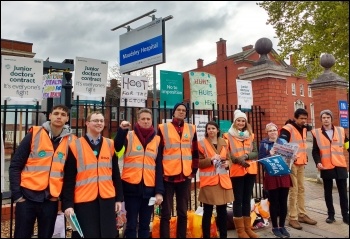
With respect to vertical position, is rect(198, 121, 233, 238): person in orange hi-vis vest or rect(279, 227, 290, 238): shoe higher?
rect(198, 121, 233, 238): person in orange hi-vis vest

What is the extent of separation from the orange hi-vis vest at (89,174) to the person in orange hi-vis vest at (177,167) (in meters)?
0.82

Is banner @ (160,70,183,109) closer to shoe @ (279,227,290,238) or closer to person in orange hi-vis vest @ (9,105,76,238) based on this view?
person in orange hi-vis vest @ (9,105,76,238)

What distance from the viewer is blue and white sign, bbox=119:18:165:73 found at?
17.0 ft

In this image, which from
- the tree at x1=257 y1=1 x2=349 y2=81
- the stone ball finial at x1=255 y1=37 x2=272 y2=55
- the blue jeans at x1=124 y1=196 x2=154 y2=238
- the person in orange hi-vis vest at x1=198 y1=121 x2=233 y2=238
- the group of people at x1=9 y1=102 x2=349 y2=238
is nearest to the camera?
the group of people at x1=9 y1=102 x2=349 y2=238

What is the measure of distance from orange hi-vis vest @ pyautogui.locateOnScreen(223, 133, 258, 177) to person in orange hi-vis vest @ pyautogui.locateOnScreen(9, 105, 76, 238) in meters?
2.31

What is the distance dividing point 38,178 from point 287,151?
3232mm

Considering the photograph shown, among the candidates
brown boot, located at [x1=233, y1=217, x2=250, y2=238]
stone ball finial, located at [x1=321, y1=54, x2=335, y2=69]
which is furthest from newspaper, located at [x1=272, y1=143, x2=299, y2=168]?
stone ball finial, located at [x1=321, y1=54, x2=335, y2=69]

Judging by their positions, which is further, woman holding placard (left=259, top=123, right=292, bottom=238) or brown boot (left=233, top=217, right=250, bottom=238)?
woman holding placard (left=259, top=123, right=292, bottom=238)

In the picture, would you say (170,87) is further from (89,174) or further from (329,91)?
(329,91)

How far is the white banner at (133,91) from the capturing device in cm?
442

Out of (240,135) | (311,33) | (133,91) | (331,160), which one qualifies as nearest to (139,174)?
(133,91)

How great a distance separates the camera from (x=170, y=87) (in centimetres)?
491

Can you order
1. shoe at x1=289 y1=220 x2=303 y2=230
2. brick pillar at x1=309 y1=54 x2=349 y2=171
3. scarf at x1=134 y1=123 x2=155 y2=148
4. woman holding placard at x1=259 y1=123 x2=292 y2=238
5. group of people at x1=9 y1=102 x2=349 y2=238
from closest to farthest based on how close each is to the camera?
1. group of people at x1=9 y1=102 x2=349 y2=238
2. scarf at x1=134 y1=123 x2=155 y2=148
3. woman holding placard at x1=259 y1=123 x2=292 y2=238
4. shoe at x1=289 y1=220 x2=303 y2=230
5. brick pillar at x1=309 y1=54 x2=349 y2=171

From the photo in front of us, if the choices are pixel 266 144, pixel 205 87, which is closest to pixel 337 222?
pixel 266 144
